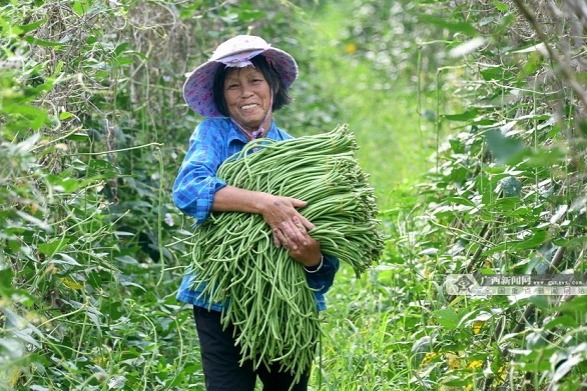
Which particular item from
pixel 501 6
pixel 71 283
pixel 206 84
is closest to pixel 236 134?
pixel 206 84

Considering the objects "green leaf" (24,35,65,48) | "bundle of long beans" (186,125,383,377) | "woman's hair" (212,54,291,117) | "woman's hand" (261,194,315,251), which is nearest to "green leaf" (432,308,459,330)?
"bundle of long beans" (186,125,383,377)

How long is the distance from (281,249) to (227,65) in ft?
2.25

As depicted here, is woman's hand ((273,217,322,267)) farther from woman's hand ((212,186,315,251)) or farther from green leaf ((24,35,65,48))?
green leaf ((24,35,65,48))

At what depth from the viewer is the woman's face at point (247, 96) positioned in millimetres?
3814

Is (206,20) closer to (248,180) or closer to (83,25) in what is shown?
(83,25)

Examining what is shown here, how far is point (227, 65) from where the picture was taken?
3.81 m

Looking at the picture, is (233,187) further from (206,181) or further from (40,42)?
(40,42)

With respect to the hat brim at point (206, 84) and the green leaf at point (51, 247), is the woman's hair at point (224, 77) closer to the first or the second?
the hat brim at point (206, 84)

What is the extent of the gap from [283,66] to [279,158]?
19.4 inches

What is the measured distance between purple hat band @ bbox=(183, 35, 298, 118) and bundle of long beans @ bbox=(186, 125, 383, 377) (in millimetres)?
304

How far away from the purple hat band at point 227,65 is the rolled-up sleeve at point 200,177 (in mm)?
157

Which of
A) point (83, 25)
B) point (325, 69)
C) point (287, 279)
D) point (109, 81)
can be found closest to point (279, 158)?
point (287, 279)

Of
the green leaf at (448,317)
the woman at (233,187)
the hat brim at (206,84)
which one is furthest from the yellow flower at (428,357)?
the hat brim at (206,84)

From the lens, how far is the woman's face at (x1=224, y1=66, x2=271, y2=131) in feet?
12.5
